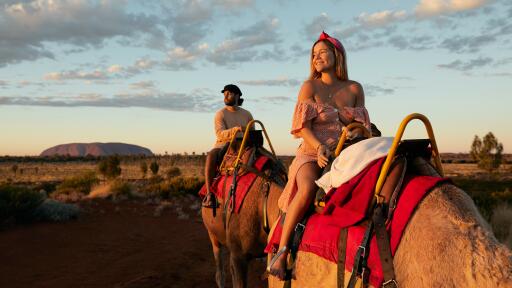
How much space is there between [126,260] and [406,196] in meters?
9.85

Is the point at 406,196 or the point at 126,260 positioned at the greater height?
the point at 406,196

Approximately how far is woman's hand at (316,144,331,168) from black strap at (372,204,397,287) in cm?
89

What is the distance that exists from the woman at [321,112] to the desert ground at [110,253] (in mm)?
6061

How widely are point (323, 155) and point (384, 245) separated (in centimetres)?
119

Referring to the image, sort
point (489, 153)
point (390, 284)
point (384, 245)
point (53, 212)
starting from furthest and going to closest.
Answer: point (489, 153), point (53, 212), point (384, 245), point (390, 284)

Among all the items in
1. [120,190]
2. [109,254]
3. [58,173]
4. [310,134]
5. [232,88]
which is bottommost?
[109,254]

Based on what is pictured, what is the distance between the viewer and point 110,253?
1222 centimetres

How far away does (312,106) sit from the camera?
3975 millimetres

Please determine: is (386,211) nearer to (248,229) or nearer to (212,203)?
(248,229)

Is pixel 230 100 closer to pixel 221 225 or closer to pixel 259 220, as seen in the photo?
pixel 221 225

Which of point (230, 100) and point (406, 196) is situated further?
point (230, 100)

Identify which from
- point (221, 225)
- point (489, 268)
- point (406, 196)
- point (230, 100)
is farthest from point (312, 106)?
point (230, 100)

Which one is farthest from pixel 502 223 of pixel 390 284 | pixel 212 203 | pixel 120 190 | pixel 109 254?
pixel 120 190

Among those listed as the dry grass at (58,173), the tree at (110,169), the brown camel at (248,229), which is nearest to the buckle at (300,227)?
the brown camel at (248,229)
